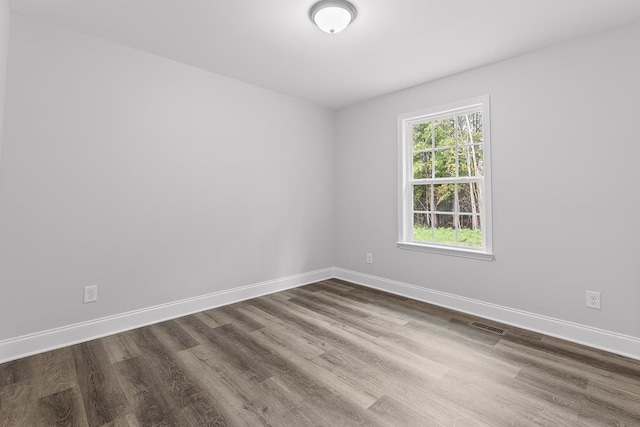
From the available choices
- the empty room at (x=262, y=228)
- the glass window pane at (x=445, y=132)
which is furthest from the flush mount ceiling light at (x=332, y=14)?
the glass window pane at (x=445, y=132)

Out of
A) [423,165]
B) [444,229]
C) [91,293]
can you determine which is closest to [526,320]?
[444,229]

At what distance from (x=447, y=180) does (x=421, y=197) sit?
388mm

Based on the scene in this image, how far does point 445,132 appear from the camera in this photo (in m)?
3.45

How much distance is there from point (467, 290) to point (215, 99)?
11.3 feet

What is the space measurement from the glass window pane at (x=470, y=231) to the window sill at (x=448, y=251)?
0.13 meters

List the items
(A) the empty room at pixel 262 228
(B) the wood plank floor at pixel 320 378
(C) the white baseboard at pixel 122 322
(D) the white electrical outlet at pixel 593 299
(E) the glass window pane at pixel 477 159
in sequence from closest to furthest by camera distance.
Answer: (B) the wood plank floor at pixel 320 378 → (A) the empty room at pixel 262 228 → (C) the white baseboard at pixel 122 322 → (D) the white electrical outlet at pixel 593 299 → (E) the glass window pane at pixel 477 159

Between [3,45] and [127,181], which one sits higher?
[3,45]

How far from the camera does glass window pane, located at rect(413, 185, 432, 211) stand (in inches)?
142

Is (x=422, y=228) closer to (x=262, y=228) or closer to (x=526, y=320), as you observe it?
(x=526, y=320)

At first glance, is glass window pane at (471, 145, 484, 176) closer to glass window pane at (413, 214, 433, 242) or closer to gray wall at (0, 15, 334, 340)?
glass window pane at (413, 214, 433, 242)

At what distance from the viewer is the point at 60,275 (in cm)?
239

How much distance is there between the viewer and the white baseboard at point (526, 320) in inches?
90.2

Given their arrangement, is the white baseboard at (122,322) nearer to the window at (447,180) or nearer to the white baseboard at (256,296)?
the white baseboard at (256,296)

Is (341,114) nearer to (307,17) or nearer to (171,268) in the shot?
(307,17)
